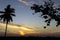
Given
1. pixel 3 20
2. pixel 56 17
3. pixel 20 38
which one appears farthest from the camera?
pixel 20 38

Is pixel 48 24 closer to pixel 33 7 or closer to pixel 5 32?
pixel 33 7

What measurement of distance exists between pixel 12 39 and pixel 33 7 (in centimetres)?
4996

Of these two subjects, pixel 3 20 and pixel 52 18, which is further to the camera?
pixel 3 20

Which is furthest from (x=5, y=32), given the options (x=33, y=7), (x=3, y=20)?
(x=33, y=7)

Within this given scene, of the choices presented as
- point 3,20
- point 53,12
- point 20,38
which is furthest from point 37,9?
point 20,38

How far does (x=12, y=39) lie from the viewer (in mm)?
74688

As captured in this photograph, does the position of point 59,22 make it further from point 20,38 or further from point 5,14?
point 20,38

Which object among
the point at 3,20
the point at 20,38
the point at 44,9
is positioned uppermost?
the point at 3,20

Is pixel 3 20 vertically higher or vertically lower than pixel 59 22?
higher

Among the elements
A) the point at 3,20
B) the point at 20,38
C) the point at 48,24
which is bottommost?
the point at 48,24

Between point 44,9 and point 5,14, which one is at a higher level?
point 5,14

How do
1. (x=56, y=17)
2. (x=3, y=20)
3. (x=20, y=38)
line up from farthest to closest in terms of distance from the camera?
(x=20, y=38), (x=3, y=20), (x=56, y=17)

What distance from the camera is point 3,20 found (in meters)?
64.5

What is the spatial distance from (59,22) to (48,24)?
1.66m
